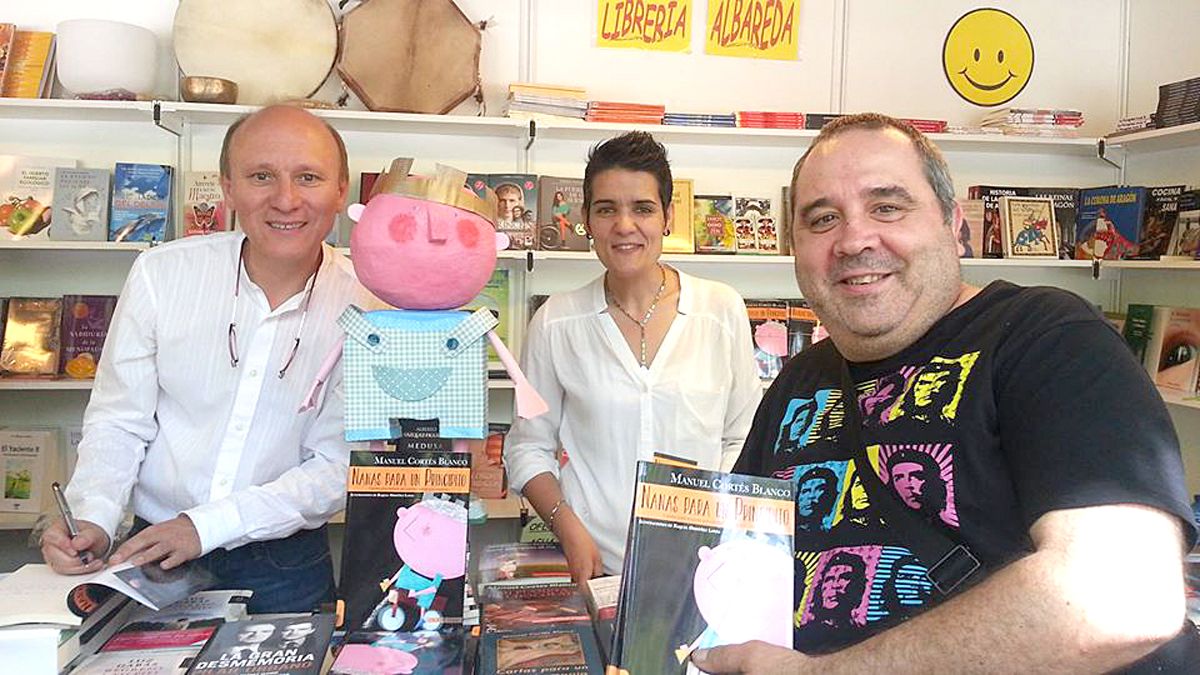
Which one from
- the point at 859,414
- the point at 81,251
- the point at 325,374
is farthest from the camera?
the point at 81,251

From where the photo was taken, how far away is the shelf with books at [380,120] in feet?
9.48

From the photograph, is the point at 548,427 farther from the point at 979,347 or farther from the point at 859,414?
the point at 979,347

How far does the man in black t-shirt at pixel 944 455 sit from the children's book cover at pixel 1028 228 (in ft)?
7.81

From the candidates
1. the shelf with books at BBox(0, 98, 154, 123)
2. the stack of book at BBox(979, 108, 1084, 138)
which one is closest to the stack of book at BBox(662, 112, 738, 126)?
the stack of book at BBox(979, 108, 1084, 138)

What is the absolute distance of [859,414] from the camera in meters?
1.23

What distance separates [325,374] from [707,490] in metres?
0.68

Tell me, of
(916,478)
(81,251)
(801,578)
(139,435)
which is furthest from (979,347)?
(81,251)

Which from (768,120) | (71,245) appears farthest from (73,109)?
(768,120)

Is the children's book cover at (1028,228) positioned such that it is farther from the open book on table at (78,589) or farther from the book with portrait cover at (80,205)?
the book with portrait cover at (80,205)

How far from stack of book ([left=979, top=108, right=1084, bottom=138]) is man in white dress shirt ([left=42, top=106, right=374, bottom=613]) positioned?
266 centimetres

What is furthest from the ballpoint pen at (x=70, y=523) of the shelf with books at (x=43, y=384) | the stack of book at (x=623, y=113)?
the stack of book at (x=623, y=113)

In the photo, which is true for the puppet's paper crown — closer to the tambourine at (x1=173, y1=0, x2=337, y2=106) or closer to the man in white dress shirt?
the man in white dress shirt

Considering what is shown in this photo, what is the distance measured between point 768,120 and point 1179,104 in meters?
1.43

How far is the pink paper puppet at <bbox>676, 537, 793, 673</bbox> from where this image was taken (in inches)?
39.1
